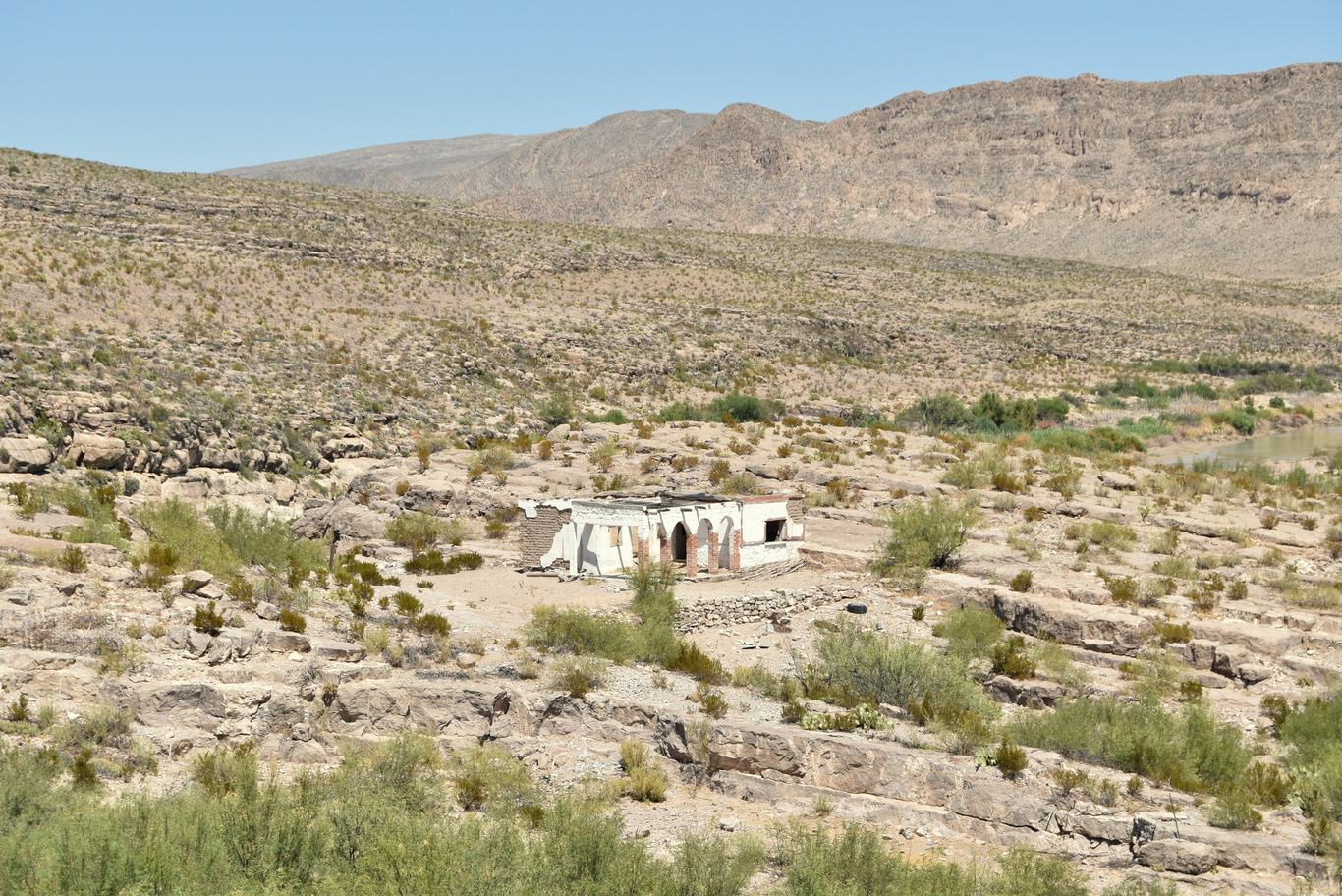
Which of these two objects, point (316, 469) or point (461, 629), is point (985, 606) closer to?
point (461, 629)

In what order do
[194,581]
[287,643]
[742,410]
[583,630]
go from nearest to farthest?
1. [287,643]
2. [194,581]
3. [583,630]
4. [742,410]

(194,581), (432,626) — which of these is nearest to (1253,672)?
(432,626)

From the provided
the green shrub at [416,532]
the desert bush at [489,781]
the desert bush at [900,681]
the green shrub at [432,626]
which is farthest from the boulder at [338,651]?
the green shrub at [416,532]

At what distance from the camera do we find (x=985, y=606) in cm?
1817

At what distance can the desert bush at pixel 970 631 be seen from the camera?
15.7m

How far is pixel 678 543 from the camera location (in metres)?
20.4

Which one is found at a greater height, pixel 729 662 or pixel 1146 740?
pixel 1146 740

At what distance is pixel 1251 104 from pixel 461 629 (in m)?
146

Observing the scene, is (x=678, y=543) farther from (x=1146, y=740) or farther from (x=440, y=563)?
(x=1146, y=740)

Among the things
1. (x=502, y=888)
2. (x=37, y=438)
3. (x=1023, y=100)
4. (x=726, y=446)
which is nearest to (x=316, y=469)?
(x=37, y=438)

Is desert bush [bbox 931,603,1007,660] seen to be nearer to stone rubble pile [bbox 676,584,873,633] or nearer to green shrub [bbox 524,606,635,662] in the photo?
stone rubble pile [bbox 676,584,873,633]

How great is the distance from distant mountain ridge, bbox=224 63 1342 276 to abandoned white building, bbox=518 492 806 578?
308 ft

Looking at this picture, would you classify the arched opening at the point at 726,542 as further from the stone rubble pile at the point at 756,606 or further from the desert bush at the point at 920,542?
the desert bush at the point at 920,542

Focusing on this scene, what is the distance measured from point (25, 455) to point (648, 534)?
491 inches
